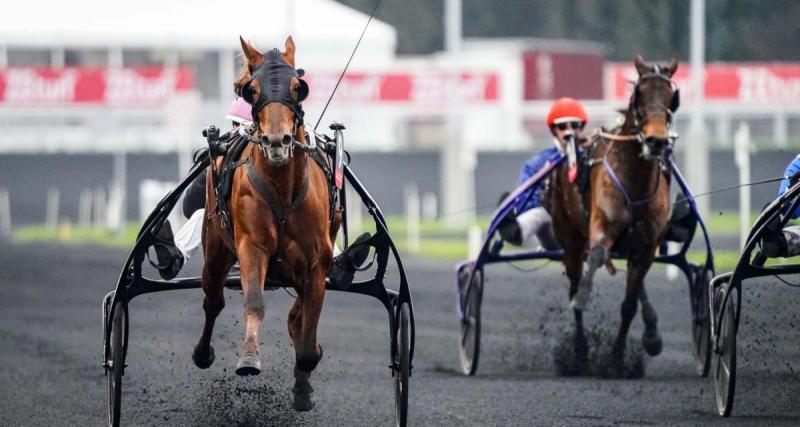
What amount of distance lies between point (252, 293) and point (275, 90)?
2.73 ft

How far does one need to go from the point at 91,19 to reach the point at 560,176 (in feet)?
87.3

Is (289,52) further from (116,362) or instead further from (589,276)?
(589,276)

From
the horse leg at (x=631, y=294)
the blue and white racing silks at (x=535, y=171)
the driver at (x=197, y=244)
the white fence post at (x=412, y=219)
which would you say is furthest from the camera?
the white fence post at (x=412, y=219)

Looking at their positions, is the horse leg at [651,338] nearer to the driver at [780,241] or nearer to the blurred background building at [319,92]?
the driver at [780,241]

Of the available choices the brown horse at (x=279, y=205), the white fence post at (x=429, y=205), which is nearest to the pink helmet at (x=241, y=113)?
the brown horse at (x=279, y=205)

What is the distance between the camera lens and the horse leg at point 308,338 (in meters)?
7.19

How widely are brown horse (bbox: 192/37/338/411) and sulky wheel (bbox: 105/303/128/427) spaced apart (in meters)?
0.64

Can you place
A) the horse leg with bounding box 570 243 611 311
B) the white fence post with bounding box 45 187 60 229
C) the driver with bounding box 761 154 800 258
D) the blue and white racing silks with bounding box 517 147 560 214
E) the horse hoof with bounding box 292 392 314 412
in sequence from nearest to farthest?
the horse hoof with bounding box 292 392 314 412
the driver with bounding box 761 154 800 258
the horse leg with bounding box 570 243 611 311
the blue and white racing silks with bounding box 517 147 560 214
the white fence post with bounding box 45 187 60 229

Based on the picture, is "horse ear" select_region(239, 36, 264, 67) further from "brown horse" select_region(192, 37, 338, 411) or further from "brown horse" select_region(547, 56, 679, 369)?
"brown horse" select_region(547, 56, 679, 369)

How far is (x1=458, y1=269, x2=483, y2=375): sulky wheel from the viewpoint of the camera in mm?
10039

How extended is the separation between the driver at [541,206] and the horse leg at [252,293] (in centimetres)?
404

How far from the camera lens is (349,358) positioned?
11.0 metres

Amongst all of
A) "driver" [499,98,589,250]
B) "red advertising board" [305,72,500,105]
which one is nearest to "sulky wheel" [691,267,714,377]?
"driver" [499,98,589,250]

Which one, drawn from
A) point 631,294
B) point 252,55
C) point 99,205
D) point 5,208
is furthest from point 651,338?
point 5,208
